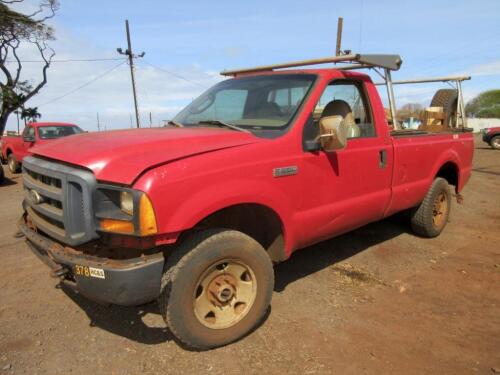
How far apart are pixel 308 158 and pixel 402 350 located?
155 cm

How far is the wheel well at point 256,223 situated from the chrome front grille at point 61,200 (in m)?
0.81

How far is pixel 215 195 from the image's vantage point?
109 inches

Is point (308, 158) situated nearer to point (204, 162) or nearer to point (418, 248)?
point (204, 162)

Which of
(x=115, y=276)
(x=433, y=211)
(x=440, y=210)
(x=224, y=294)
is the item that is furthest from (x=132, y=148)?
(x=440, y=210)

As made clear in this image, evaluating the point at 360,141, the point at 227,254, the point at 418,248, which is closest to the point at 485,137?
the point at 418,248

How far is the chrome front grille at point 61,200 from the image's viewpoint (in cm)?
→ 257

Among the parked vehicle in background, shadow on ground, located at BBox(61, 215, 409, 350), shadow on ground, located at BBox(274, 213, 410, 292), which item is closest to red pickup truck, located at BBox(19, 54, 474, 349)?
shadow on ground, located at BBox(61, 215, 409, 350)

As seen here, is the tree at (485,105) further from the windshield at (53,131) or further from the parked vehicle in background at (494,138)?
the windshield at (53,131)

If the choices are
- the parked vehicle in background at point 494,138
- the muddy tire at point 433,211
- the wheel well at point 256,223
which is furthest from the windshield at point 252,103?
the parked vehicle in background at point 494,138

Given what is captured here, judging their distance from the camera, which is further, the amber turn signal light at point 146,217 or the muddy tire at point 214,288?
the muddy tire at point 214,288

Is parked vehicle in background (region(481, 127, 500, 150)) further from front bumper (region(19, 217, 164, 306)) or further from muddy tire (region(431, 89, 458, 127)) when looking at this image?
front bumper (region(19, 217, 164, 306))

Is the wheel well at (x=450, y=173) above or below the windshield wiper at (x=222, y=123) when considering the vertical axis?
below

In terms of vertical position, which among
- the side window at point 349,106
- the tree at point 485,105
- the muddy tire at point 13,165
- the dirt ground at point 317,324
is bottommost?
the dirt ground at point 317,324

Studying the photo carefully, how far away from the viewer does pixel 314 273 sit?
14.4ft
